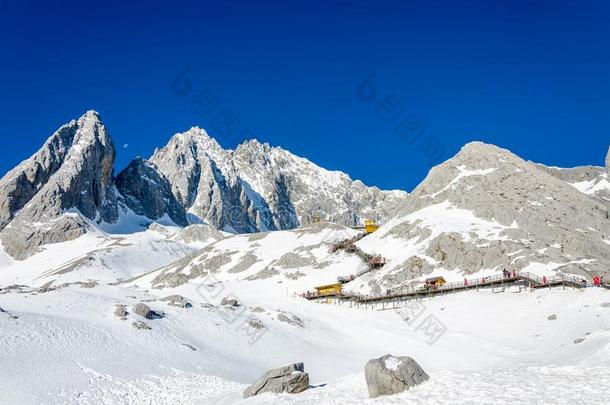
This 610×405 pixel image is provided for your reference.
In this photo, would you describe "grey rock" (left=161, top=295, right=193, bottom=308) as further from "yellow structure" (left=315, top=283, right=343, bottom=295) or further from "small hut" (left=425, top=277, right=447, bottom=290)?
"small hut" (left=425, top=277, right=447, bottom=290)

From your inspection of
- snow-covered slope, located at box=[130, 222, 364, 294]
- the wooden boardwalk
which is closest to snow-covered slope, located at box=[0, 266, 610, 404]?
the wooden boardwalk

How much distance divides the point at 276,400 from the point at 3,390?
13.5 m

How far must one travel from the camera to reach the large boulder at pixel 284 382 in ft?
79.0

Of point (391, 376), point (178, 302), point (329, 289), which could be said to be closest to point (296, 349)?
point (178, 302)

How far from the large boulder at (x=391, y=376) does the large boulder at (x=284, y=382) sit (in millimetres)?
4532

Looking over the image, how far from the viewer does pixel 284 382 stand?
79.7 feet

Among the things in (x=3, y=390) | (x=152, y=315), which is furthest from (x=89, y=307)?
(x=3, y=390)

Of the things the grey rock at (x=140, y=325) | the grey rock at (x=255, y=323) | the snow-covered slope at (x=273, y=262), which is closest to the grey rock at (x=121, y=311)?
the grey rock at (x=140, y=325)

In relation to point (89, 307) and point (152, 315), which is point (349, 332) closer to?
point (152, 315)

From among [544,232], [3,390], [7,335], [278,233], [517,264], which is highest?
[278,233]

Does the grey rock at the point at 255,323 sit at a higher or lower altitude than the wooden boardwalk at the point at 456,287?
lower

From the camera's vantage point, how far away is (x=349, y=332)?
56094 millimetres

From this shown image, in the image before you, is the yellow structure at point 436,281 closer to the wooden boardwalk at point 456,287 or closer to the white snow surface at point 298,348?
the wooden boardwalk at point 456,287

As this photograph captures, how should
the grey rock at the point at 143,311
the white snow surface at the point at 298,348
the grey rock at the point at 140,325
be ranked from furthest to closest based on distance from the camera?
the grey rock at the point at 143,311
the grey rock at the point at 140,325
the white snow surface at the point at 298,348
